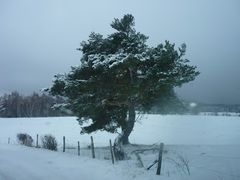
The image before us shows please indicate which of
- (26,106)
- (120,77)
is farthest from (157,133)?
(26,106)

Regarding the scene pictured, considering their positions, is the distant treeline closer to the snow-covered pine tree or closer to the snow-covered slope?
the snow-covered slope

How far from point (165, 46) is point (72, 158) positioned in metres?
9.01

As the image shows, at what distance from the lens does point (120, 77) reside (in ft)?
73.7

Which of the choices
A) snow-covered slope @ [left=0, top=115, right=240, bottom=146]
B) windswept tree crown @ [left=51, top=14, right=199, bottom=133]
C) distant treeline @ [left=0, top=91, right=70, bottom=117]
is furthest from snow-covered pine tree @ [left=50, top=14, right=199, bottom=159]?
distant treeline @ [left=0, top=91, right=70, bottom=117]

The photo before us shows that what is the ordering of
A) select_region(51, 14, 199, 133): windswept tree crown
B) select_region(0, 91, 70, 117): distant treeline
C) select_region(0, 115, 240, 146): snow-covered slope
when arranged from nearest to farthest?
select_region(51, 14, 199, 133): windswept tree crown, select_region(0, 115, 240, 146): snow-covered slope, select_region(0, 91, 70, 117): distant treeline

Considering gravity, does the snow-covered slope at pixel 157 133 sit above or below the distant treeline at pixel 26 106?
below

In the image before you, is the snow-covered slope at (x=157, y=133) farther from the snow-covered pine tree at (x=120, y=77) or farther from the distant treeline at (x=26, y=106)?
the distant treeline at (x=26, y=106)

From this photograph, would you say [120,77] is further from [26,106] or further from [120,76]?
[26,106]

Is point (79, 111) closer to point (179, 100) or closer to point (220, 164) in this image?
point (179, 100)

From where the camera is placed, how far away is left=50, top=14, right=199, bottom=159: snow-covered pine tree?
2136cm

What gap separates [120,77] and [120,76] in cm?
9

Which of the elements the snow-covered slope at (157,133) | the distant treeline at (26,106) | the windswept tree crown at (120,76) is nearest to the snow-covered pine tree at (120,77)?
the windswept tree crown at (120,76)

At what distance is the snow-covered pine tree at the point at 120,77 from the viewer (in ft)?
70.1

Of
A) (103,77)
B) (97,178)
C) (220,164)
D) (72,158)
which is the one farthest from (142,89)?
(97,178)
